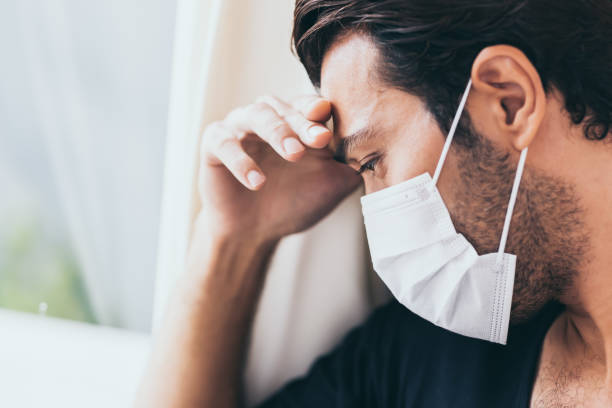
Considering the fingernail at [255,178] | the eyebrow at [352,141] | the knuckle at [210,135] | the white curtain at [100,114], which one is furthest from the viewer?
the white curtain at [100,114]

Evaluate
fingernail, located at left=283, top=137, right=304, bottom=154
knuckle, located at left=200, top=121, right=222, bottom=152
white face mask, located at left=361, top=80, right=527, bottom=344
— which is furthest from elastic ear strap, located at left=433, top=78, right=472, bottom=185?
knuckle, located at left=200, top=121, right=222, bottom=152

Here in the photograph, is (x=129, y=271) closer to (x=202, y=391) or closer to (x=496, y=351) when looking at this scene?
(x=202, y=391)

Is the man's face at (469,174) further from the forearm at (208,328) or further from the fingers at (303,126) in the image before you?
the forearm at (208,328)

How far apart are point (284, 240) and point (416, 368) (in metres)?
0.40

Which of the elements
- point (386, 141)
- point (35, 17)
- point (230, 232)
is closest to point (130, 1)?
point (35, 17)

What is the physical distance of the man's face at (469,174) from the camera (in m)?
0.85

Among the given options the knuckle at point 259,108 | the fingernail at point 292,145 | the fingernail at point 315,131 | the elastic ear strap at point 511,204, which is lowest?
the elastic ear strap at point 511,204

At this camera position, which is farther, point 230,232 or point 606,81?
point 230,232

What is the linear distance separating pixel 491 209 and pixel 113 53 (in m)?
1.09

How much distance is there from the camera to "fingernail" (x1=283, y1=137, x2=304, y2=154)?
958 mm

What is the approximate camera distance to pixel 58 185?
1651 mm

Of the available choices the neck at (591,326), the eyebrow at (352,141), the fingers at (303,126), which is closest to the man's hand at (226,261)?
the fingers at (303,126)

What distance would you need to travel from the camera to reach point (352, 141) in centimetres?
92

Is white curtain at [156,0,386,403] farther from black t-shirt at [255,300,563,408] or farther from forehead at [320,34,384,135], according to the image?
forehead at [320,34,384,135]
